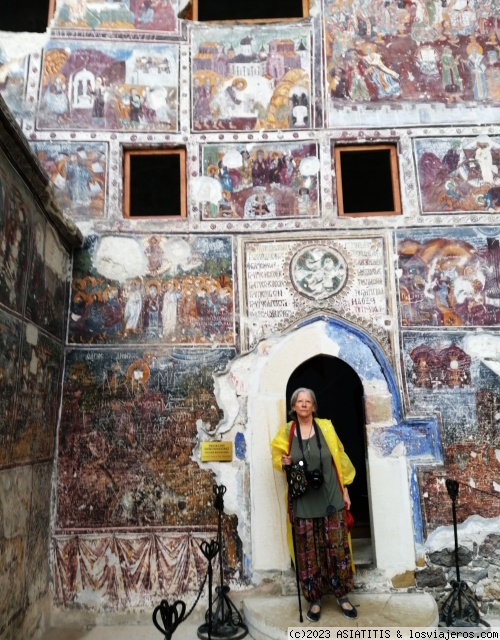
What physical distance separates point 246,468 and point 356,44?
4.94 m

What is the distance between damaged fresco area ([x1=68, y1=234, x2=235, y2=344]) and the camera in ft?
19.1

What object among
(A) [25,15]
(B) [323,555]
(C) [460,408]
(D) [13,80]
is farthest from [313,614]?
(A) [25,15]

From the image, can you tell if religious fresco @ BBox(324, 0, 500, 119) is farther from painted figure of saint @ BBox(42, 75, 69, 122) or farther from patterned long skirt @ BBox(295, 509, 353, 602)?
patterned long skirt @ BBox(295, 509, 353, 602)

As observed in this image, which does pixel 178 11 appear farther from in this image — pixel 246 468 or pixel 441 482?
pixel 441 482

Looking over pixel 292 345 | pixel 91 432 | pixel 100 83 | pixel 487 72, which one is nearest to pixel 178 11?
pixel 100 83

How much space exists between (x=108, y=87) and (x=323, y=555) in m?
5.39

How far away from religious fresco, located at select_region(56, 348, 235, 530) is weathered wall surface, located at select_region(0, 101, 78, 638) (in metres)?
0.21

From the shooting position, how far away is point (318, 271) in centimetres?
599

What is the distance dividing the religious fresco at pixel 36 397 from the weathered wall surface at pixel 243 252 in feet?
0.28

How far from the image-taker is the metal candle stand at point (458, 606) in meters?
4.80

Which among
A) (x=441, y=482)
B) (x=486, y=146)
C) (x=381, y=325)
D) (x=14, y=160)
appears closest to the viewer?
(x=14, y=160)

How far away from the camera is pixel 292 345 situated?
5.76 meters

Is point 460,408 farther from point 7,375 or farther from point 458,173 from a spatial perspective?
point 7,375

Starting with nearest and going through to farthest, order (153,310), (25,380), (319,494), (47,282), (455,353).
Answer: (319,494)
(25,380)
(47,282)
(455,353)
(153,310)
